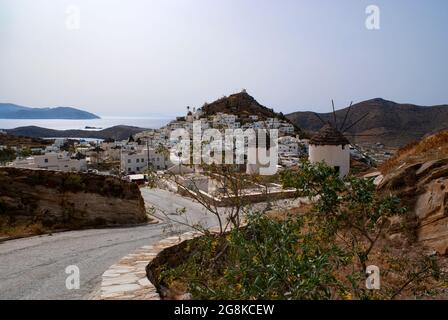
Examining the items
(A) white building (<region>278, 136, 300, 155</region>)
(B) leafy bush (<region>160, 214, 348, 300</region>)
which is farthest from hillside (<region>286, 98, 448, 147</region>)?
(B) leafy bush (<region>160, 214, 348, 300</region>)

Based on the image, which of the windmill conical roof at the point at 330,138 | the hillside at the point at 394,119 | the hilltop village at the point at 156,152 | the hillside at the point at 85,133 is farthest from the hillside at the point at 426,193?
the hillside at the point at 85,133

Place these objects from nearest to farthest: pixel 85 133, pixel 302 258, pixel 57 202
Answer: pixel 302 258, pixel 57 202, pixel 85 133

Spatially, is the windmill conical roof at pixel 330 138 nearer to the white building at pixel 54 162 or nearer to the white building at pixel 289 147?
the white building at pixel 289 147

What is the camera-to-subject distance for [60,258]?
5.51m

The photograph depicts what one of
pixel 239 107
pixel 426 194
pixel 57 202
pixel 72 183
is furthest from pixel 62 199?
pixel 239 107

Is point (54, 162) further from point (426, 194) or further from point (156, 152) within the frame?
point (426, 194)

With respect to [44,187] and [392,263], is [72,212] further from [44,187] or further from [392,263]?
[392,263]

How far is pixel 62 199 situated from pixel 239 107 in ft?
244

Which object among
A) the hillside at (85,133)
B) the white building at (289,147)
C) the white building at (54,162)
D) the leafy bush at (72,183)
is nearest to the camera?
the leafy bush at (72,183)

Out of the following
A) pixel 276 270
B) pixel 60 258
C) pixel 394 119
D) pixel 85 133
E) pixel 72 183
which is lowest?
pixel 60 258

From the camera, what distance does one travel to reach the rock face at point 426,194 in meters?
5.82

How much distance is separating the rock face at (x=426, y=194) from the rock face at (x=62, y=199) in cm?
595
